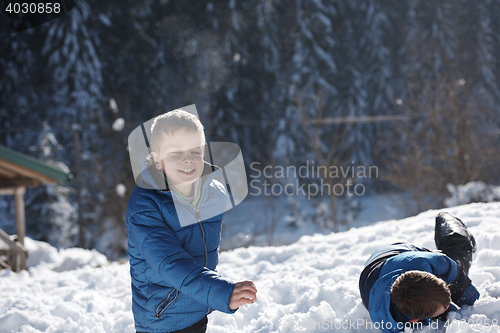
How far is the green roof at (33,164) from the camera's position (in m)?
7.63

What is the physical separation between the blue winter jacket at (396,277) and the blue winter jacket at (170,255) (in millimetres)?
1092

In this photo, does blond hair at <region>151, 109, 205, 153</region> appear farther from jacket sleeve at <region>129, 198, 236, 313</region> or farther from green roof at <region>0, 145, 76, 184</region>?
green roof at <region>0, 145, 76, 184</region>

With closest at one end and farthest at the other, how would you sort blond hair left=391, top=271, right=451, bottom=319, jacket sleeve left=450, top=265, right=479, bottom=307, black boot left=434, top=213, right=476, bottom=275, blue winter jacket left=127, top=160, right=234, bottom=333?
1. blue winter jacket left=127, top=160, right=234, bottom=333
2. blond hair left=391, top=271, right=451, bottom=319
3. jacket sleeve left=450, top=265, right=479, bottom=307
4. black boot left=434, top=213, right=476, bottom=275

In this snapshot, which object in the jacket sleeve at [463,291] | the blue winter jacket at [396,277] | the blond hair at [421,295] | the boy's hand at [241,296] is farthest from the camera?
the jacket sleeve at [463,291]

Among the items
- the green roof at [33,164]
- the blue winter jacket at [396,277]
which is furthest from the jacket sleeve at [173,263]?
the green roof at [33,164]

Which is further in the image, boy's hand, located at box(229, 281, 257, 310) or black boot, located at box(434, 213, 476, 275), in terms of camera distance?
black boot, located at box(434, 213, 476, 275)

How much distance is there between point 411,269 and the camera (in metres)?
2.50

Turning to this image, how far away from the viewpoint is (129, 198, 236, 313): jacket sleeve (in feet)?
5.84

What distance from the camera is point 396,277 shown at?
2.44 metres

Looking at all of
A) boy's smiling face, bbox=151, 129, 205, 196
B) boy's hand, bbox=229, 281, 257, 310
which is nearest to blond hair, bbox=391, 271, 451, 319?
boy's hand, bbox=229, 281, 257, 310

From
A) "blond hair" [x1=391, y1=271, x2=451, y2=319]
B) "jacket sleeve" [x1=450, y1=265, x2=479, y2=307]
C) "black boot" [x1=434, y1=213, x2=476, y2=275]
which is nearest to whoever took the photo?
"blond hair" [x1=391, y1=271, x2=451, y2=319]

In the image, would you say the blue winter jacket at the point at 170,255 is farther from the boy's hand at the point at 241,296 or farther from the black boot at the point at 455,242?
the black boot at the point at 455,242

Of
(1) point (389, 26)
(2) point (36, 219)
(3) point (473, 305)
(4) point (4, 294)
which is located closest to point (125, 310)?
(4) point (4, 294)

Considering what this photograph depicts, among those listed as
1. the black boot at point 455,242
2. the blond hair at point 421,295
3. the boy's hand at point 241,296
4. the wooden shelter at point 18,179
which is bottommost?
the wooden shelter at point 18,179
